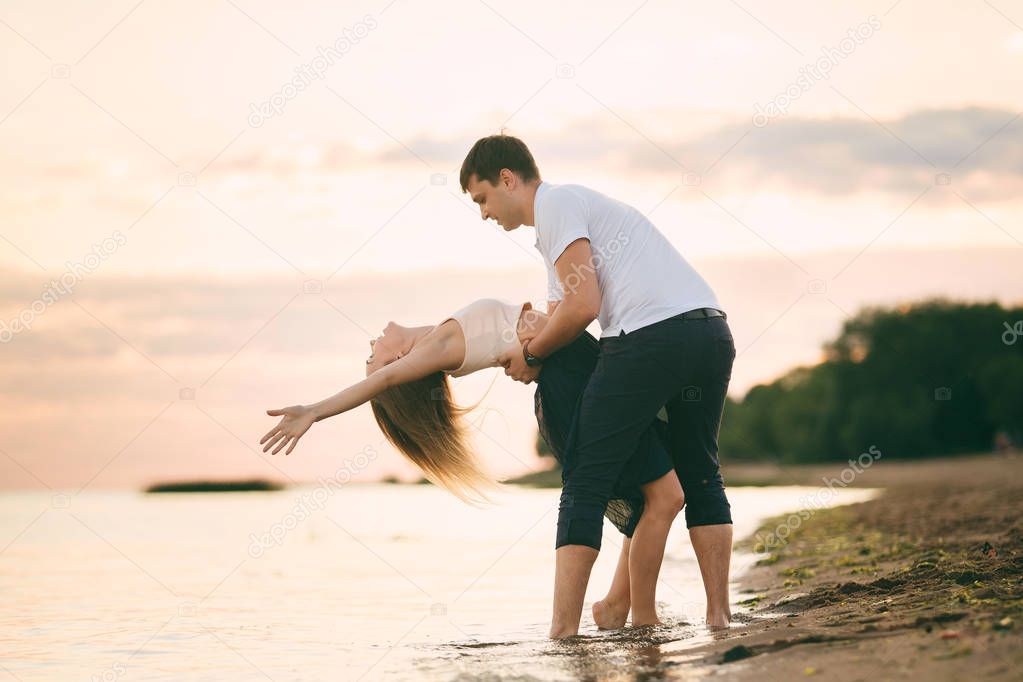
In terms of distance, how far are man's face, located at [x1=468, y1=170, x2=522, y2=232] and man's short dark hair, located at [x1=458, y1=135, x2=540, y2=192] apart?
2cm

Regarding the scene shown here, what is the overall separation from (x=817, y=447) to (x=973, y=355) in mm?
11789

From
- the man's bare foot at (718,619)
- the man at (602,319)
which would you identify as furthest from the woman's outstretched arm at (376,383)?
the man's bare foot at (718,619)

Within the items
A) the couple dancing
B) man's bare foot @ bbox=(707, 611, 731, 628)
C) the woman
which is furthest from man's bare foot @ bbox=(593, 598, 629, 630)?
man's bare foot @ bbox=(707, 611, 731, 628)

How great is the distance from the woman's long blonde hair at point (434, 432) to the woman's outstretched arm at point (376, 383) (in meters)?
0.30

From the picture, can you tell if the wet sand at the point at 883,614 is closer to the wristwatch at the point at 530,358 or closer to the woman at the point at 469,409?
the woman at the point at 469,409

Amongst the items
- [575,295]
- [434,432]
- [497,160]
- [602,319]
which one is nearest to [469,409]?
[434,432]

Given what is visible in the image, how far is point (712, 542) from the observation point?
4.80m

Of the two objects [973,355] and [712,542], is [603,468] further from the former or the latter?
[973,355]

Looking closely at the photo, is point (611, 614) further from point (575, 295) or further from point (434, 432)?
point (575, 295)

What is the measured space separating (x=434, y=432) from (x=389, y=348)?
0.50 metres

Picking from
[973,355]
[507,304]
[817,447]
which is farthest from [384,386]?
[817,447]

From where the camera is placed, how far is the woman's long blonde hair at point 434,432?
511 centimetres

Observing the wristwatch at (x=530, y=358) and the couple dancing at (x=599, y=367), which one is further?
the wristwatch at (x=530, y=358)

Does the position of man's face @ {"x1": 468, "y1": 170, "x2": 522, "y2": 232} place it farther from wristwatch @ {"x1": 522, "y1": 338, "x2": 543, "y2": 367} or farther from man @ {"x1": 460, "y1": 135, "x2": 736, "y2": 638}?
wristwatch @ {"x1": 522, "y1": 338, "x2": 543, "y2": 367}
